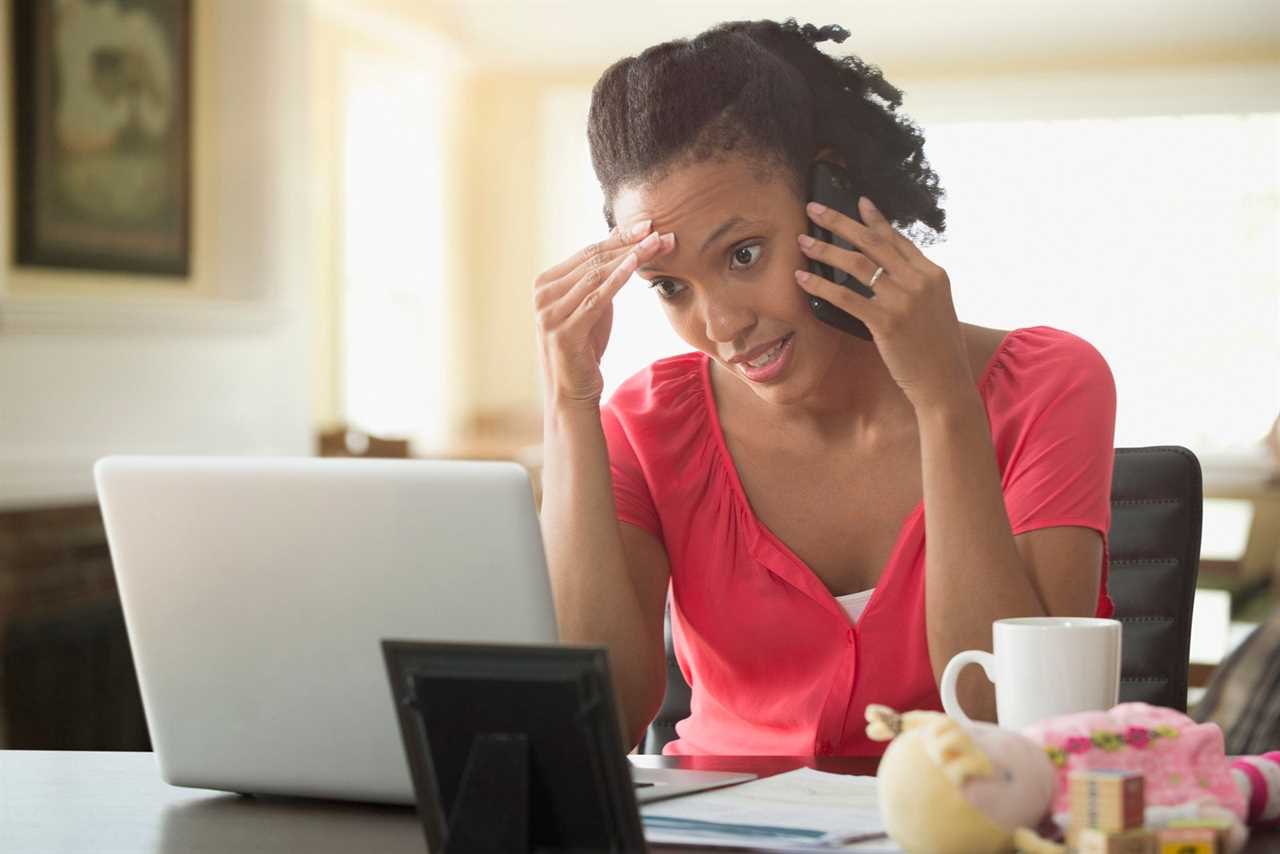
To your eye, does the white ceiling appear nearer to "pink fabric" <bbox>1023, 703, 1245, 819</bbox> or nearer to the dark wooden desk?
the dark wooden desk

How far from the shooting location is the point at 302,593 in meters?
0.99

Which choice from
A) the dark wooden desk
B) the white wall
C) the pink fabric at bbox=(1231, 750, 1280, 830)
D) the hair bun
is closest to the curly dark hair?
the hair bun

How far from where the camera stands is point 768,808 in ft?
3.22

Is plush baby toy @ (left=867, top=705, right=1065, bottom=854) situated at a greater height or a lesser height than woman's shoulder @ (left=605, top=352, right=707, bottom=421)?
lesser

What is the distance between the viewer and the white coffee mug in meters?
0.93

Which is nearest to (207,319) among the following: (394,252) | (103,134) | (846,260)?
(103,134)

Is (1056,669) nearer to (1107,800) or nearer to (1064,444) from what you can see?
(1107,800)

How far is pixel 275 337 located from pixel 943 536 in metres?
3.37

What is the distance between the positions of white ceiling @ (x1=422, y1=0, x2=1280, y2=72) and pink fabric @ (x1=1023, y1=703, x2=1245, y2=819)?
523 centimetres

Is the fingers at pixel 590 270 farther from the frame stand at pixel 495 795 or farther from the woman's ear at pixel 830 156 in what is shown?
the frame stand at pixel 495 795

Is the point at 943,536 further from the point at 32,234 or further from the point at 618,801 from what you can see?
the point at 32,234

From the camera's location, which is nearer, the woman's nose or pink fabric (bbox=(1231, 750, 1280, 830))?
pink fabric (bbox=(1231, 750, 1280, 830))

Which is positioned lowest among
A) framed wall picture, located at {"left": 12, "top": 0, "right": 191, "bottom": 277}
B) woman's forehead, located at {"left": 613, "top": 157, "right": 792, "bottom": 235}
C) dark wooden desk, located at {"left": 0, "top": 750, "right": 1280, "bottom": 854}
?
dark wooden desk, located at {"left": 0, "top": 750, "right": 1280, "bottom": 854}

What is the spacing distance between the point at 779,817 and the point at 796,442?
68cm
